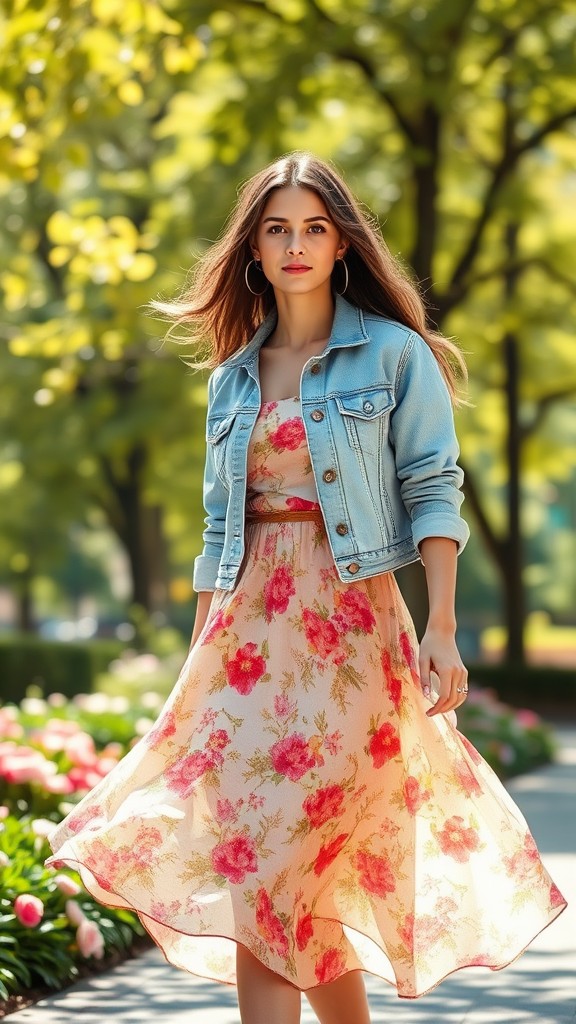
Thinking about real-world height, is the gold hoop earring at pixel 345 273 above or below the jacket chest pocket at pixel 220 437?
above

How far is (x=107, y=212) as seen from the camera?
2138 cm

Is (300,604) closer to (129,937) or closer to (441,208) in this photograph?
(129,937)

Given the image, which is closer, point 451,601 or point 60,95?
point 451,601

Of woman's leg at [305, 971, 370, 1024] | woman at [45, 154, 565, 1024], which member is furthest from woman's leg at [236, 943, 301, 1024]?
woman's leg at [305, 971, 370, 1024]

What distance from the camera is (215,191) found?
50.9 ft

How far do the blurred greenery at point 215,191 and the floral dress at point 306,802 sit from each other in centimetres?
107

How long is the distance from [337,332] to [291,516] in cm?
44

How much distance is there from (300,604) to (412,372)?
0.58 meters

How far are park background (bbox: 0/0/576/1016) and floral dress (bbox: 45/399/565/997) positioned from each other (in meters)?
1.40

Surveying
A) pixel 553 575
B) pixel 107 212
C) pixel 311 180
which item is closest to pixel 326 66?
pixel 107 212

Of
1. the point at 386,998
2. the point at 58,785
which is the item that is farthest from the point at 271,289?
the point at 58,785

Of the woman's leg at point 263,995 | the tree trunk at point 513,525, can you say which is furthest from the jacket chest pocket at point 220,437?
the tree trunk at point 513,525

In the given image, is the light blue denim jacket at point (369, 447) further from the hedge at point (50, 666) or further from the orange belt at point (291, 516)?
the hedge at point (50, 666)

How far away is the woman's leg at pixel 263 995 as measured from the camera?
132 inches
